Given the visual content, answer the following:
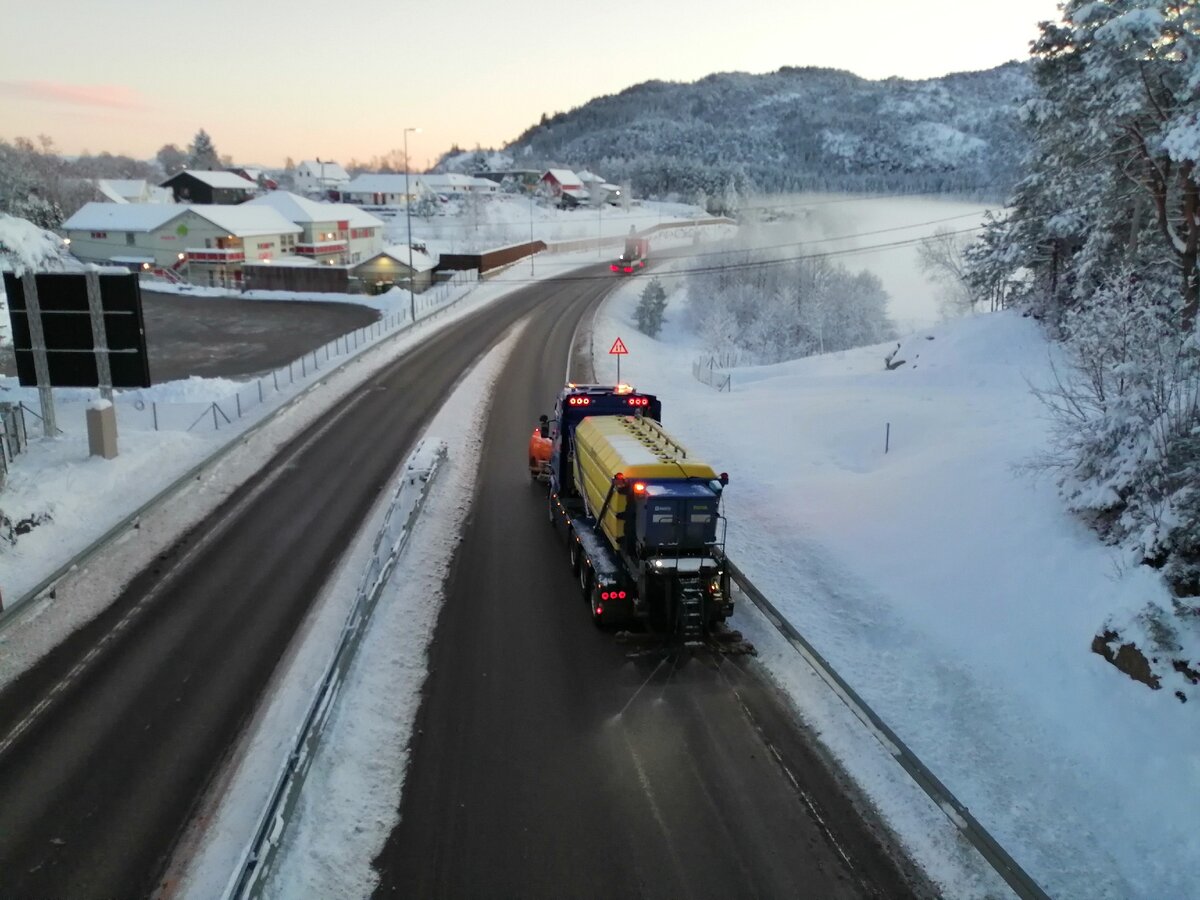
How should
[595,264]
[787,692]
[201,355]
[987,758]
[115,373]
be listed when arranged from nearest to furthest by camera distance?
[987,758]
[787,692]
[115,373]
[201,355]
[595,264]

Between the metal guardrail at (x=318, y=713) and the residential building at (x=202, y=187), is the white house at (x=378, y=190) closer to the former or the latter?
the residential building at (x=202, y=187)

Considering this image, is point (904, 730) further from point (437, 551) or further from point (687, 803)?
point (437, 551)

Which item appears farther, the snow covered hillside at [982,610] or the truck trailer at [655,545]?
the truck trailer at [655,545]

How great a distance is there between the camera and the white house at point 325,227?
291 ft

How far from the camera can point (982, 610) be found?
566 inches

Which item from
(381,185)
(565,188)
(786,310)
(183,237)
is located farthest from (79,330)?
(565,188)

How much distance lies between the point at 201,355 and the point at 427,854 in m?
43.8

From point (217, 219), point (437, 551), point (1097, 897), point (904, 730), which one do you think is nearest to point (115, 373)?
point (437, 551)

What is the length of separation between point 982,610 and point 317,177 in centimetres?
18831

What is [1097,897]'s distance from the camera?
8773mm

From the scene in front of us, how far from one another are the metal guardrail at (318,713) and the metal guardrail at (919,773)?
7.49 meters

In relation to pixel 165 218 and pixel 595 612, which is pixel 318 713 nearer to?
pixel 595 612

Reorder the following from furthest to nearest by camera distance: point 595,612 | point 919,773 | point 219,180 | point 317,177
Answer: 1. point 317,177
2. point 219,180
3. point 595,612
4. point 919,773

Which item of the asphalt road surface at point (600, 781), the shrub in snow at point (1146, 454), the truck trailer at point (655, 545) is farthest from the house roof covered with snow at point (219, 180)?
the shrub in snow at point (1146, 454)
